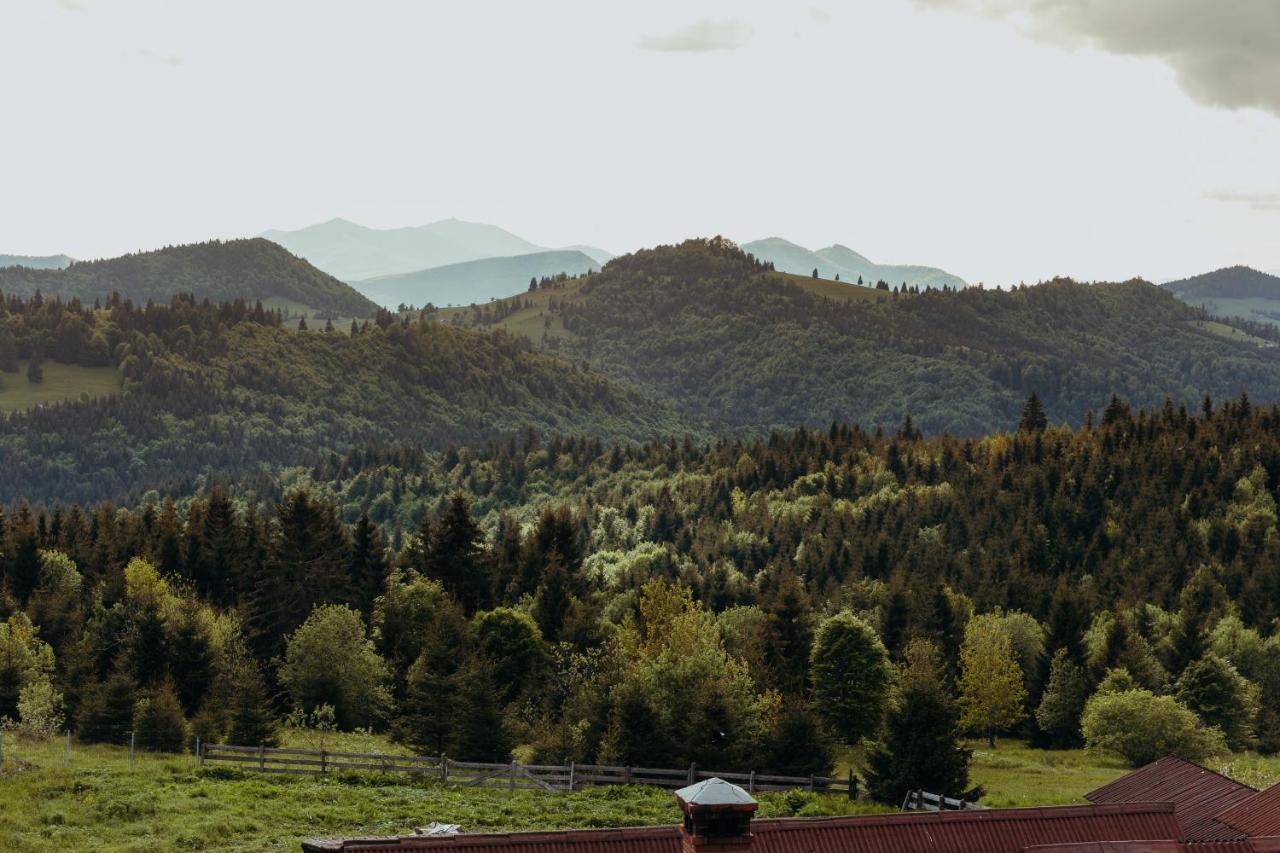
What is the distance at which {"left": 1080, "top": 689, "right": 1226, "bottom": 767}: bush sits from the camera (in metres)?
85.1

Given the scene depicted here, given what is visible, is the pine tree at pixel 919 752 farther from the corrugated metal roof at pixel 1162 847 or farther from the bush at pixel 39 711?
the bush at pixel 39 711

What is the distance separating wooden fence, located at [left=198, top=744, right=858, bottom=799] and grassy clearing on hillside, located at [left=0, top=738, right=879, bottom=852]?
99 cm

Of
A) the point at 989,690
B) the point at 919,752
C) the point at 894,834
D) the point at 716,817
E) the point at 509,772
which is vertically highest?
the point at 716,817

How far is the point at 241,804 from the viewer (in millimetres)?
53188

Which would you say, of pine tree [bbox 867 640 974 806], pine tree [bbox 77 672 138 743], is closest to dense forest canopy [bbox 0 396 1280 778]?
pine tree [bbox 77 672 138 743]

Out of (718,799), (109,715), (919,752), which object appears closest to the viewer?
(718,799)

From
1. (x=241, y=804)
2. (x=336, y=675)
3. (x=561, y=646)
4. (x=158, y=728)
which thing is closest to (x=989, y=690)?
(x=561, y=646)

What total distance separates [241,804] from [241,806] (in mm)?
557

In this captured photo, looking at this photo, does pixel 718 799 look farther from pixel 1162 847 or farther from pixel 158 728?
pixel 158 728

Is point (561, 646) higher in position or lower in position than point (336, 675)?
higher

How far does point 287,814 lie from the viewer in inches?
2061

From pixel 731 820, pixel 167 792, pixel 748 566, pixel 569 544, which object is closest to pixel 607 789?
pixel 167 792

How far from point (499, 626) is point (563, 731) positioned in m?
21.3

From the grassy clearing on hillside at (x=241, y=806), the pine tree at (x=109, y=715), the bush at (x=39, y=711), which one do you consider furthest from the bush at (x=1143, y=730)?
the bush at (x=39, y=711)
